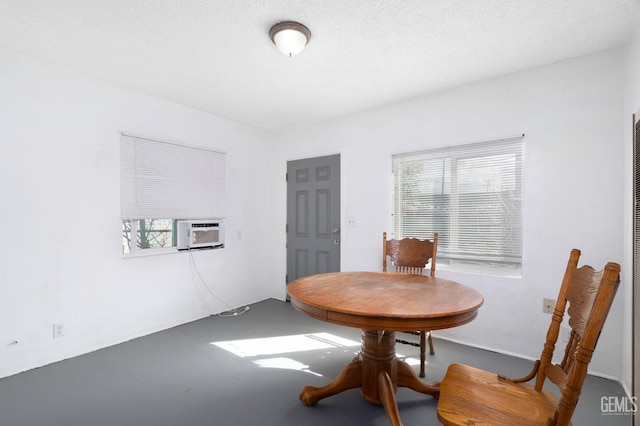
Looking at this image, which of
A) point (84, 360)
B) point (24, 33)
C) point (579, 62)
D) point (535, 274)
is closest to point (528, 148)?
point (579, 62)

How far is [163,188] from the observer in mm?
3270

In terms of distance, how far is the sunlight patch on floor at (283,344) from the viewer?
272 centimetres

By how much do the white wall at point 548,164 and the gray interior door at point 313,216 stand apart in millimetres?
1076

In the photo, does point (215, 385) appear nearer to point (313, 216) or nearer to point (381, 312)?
point (381, 312)

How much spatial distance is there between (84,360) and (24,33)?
8.36 feet

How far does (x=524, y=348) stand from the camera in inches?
102

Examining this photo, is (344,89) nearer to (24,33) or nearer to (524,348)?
(24,33)

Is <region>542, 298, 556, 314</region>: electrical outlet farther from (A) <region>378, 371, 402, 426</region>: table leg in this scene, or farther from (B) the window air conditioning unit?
(B) the window air conditioning unit

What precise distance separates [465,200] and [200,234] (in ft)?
9.73

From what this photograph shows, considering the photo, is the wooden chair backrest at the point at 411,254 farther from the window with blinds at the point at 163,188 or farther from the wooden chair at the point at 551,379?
the window with blinds at the point at 163,188

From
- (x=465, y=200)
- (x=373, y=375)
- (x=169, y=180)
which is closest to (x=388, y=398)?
(x=373, y=375)

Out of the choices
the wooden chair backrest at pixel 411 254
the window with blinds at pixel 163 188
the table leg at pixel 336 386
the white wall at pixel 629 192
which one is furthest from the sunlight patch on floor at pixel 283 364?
the white wall at pixel 629 192

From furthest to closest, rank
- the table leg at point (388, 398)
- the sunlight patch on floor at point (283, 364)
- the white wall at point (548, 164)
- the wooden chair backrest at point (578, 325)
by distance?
the sunlight patch on floor at point (283, 364), the white wall at point (548, 164), the table leg at point (388, 398), the wooden chair backrest at point (578, 325)

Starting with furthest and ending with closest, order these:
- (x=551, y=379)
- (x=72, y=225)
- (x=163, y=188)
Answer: (x=163, y=188) → (x=72, y=225) → (x=551, y=379)
